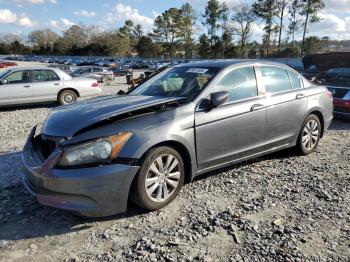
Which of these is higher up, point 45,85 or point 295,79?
point 295,79

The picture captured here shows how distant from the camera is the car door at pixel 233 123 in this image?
15.1 ft

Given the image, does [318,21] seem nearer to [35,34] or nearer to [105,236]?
[105,236]

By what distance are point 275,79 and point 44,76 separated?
947 centimetres

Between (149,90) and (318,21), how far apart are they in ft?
204

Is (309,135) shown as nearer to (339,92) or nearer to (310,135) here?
(310,135)

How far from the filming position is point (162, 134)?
413 centimetres

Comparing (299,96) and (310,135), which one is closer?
(299,96)

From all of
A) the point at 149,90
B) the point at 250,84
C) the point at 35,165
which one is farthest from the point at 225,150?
the point at 35,165

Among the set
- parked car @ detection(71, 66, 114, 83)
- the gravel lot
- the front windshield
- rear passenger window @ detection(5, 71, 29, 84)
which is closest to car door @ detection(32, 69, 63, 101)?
rear passenger window @ detection(5, 71, 29, 84)

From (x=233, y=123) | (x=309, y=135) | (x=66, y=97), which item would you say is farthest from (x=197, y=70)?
(x=66, y=97)

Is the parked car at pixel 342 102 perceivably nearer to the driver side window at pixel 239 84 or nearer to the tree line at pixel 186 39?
the driver side window at pixel 239 84

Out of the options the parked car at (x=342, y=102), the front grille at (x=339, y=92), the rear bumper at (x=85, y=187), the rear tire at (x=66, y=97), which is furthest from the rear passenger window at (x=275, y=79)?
the rear tire at (x=66, y=97)

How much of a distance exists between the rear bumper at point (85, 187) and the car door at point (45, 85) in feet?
31.4

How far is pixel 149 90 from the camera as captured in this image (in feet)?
17.9
